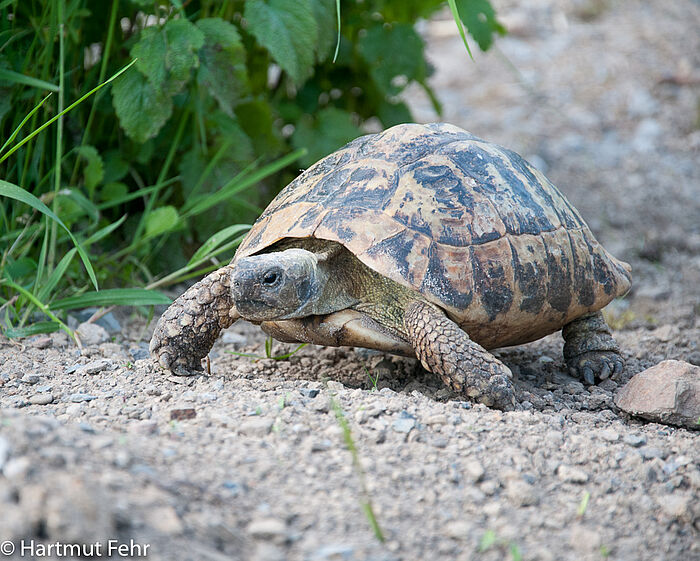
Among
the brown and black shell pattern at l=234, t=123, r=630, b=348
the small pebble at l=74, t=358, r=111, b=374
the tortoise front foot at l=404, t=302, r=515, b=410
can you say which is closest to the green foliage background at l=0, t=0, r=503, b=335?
the small pebble at l=74, t=358, r=111, b=374

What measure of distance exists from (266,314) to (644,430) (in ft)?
4.71

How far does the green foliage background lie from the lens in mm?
3436

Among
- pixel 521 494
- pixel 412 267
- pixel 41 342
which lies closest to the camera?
pixel 521 494

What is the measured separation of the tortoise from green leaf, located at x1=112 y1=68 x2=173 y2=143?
0.76 m

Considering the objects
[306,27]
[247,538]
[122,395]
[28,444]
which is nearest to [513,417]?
[247,538]

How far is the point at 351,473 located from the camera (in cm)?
197

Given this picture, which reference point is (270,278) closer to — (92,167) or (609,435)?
(609,435)

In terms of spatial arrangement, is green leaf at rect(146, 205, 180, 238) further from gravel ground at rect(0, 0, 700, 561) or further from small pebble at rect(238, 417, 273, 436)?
small pebble at rect(238, 417, 273, 436)

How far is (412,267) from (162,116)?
1529mm

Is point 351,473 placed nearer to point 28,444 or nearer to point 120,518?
point 120,518

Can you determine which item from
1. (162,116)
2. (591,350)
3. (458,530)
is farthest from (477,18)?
(458,530)

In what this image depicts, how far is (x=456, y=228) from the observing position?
9.48ft

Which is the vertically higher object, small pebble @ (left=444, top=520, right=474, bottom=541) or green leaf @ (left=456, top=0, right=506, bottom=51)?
green leaf @ (left=456, top=0, right=506, bottom=51)

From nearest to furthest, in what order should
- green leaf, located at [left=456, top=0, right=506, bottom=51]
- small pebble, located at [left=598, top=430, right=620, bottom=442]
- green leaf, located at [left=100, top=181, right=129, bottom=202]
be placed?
small pebble, located at [left=598, top=430, right=620, bottom=442] → green leaf, located at [left=100, top=181, right=129, bottom=202] → green leaf, located at [left=456, top=0, right=506, bottom=51]
